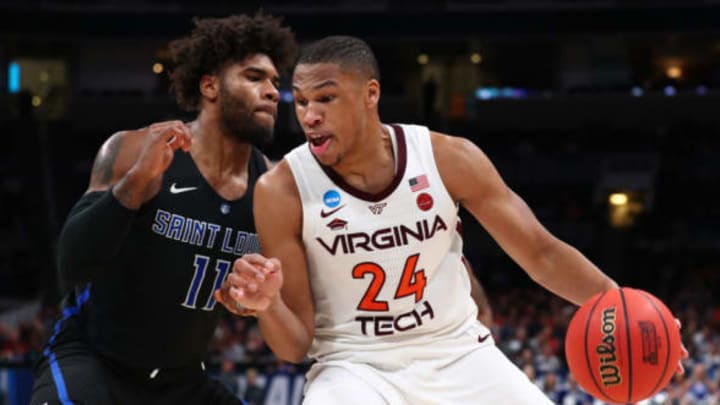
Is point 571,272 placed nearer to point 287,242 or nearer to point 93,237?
point 287,242

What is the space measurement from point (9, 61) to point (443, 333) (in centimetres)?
2189

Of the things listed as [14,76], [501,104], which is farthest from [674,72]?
[14,76]

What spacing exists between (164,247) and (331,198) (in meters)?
0.84

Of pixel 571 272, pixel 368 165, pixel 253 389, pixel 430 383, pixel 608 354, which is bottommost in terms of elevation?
pixel 253 389

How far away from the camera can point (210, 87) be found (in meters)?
4.51

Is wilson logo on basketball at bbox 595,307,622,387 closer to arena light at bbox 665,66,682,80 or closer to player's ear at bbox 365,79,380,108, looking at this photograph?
player's ear at bbox 365,79,380,108

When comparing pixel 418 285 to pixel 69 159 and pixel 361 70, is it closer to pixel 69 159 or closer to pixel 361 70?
pixel 361 70

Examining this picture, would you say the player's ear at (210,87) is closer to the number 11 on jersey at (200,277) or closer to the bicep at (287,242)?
the number 11 on jersey at (200,277)

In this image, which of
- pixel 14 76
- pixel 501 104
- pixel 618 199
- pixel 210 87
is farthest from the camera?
pixel 14 76

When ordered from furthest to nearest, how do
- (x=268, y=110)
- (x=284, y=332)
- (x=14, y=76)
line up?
(x=14, y=76)
(x=268, y=110)
(x=284, y=332)

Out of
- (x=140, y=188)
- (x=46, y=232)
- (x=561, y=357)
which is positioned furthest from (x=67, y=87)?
(x=140, y=188)

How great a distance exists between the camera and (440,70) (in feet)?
77.9

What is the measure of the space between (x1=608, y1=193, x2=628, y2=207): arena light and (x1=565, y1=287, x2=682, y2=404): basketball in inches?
726

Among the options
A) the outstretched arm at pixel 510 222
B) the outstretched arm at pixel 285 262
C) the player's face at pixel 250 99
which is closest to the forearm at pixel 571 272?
the outstretched arm at pixel 510 222
